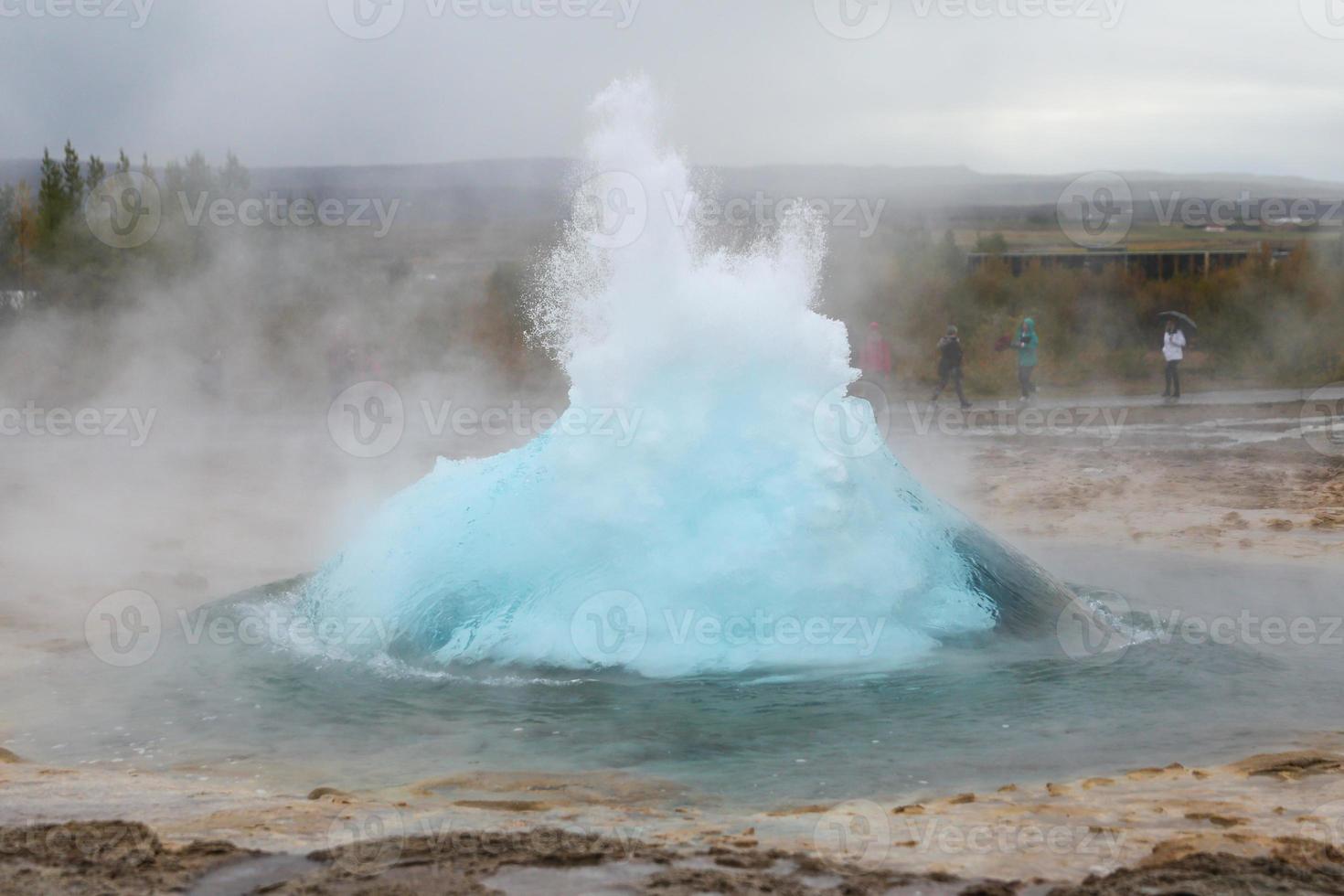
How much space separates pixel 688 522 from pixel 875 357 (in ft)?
43.3

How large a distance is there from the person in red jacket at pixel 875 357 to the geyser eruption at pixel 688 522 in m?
12.3

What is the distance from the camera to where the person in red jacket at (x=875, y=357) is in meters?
19.6

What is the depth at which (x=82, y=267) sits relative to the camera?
76.3ft

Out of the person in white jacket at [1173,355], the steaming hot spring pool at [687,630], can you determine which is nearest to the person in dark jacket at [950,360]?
the person in white jacket at [1173,355]

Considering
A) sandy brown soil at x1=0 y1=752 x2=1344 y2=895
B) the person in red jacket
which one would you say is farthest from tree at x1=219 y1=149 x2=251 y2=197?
sandy brown soil at x1=0 y1=752 x2=1344 y2=895

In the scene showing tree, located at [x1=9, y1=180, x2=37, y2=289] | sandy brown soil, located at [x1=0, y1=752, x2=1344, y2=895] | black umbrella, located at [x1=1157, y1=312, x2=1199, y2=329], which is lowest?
sandy brown soil, located at [x1=0, y1=752, x2=1344, y2=895]

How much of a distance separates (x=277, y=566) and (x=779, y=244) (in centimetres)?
426

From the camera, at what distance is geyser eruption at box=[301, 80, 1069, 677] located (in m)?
6.57

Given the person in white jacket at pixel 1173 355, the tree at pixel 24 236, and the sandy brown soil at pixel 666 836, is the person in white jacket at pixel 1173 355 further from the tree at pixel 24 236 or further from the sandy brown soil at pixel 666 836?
the tree at pixel 24 236

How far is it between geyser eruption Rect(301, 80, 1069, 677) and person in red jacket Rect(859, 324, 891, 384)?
12.3 meters

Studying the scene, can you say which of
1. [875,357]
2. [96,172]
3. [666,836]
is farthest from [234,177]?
[666,836]

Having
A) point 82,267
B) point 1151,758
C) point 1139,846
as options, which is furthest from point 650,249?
point 82,267

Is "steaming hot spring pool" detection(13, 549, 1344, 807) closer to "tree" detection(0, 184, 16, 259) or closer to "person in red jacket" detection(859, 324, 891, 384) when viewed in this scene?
"person in red jacket" detection(859, 324, 891, 384)

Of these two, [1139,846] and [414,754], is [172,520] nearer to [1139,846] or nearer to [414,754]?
[414,754]
